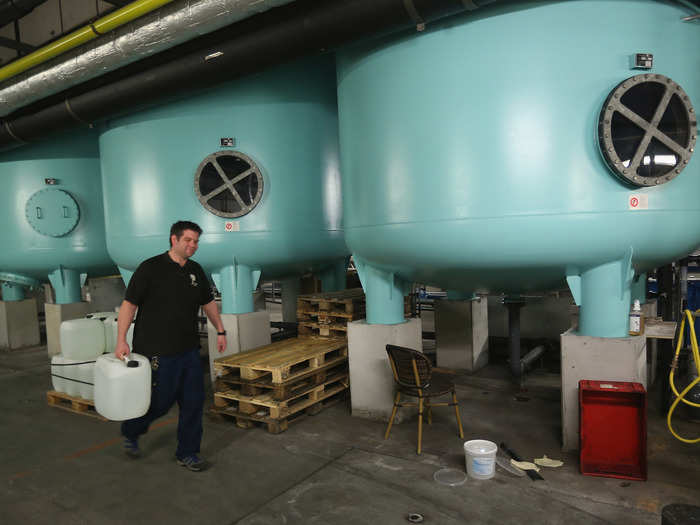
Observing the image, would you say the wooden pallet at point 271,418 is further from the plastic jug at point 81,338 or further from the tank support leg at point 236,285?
the plastic jug at point 81,338

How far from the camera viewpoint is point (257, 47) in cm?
427

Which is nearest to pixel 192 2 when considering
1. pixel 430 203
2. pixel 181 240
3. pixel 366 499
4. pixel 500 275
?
pixel 181 240

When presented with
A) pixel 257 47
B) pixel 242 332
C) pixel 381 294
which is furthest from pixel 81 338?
pixel 257 47

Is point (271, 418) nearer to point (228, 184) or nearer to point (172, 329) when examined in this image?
point (172, 329)

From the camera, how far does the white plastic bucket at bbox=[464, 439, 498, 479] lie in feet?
11.0

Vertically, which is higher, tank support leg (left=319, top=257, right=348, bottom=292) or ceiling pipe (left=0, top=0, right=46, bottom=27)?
ceiling pipe (left=0, top=0, right=46, bottom=27)

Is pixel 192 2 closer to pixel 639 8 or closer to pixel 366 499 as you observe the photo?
pixel 639 8

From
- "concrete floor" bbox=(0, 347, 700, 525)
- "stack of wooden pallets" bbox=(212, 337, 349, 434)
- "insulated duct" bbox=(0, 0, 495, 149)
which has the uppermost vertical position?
"insulated duct" bbox=(0, 0, 495, 149)

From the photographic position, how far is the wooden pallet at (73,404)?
5061mm

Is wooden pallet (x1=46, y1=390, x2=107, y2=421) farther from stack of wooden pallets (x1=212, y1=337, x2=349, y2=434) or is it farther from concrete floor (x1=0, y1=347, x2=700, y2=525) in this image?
stack of wooden pallets (x1=212, y1=337, x2=349, y2=434)

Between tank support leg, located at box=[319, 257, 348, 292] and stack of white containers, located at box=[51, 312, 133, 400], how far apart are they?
2.93 meters

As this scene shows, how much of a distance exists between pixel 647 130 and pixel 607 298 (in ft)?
4.14

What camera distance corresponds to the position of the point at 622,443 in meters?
3.44

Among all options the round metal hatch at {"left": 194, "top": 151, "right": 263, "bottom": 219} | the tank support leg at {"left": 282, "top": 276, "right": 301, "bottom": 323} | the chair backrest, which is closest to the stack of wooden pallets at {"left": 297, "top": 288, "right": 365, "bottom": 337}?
the chair backrest
